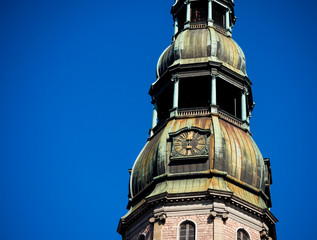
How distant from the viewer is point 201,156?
156 feet

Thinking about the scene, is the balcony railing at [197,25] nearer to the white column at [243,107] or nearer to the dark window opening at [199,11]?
the dark window opening at [199,11]

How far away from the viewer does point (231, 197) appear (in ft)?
152

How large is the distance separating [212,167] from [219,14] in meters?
14.6

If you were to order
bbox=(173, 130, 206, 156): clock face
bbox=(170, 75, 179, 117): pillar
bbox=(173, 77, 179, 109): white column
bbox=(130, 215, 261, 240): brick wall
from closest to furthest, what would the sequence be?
1. bbox=(130, 215, 261, 240): brick wall
2. bbox=(173, 130, 206, 156): clock face
3. bbox=(170, 75, 179, 117): pillar
4. bbox=(173, 77, 179, 109): white column

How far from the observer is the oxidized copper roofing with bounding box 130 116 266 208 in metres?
47.2

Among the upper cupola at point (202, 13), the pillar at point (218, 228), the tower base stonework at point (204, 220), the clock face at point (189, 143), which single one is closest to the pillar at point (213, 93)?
the clock face at point (189, 143)

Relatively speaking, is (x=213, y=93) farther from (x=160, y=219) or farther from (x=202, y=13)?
(x=160, y=219)

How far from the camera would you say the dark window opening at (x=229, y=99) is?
54.0 meters

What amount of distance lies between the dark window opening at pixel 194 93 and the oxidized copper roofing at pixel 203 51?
4.87 feet

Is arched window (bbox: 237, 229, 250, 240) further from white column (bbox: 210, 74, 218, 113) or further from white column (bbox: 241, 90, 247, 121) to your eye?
white column (bbox: 241, 90, 247, 121)

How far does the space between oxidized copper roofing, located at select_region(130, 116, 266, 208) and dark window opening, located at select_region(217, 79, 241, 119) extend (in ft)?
11.6

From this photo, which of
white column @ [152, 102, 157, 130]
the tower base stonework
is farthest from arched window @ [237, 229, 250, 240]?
white column @ [152, 102, 157, 130]

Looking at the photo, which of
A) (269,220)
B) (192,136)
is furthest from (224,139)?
(269,220)

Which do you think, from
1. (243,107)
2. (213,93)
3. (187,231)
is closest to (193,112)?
(213,93)
